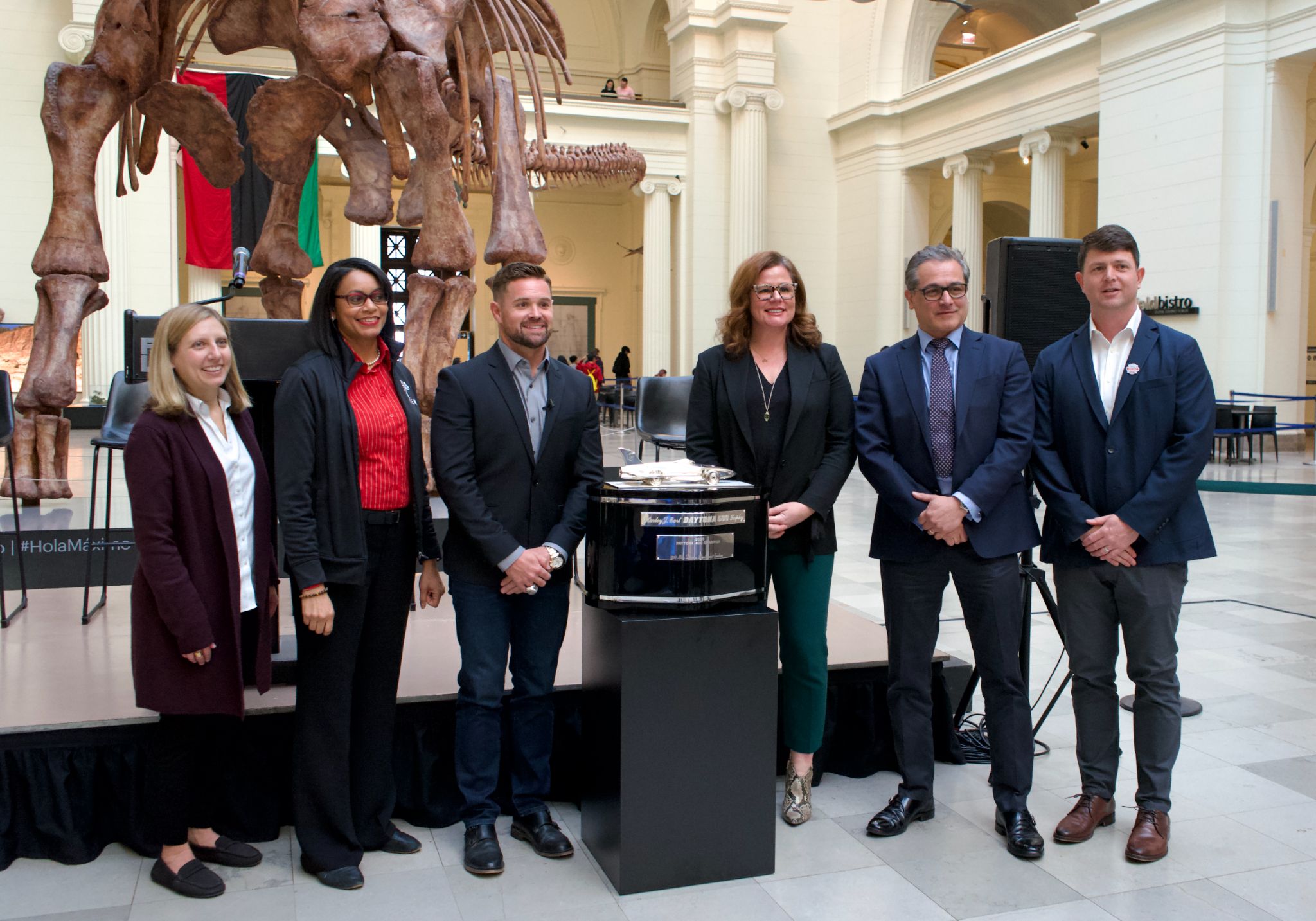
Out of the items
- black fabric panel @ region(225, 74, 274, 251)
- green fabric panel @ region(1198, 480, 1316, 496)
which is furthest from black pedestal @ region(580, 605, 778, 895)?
black fabric panel @ region(225, 74, 274, 251)

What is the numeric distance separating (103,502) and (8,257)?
15.7 m

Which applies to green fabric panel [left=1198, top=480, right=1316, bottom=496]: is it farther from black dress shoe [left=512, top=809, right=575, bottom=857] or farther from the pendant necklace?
black dress shoe [left=512, top=809, right=575, bottom=857]

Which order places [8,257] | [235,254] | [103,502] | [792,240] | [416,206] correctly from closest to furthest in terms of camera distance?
[235,254]
[416,206]
[103,502]
[8,257]
[792,240]

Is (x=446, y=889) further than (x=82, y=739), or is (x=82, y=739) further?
(x=82, y=739)

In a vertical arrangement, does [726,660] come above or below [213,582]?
below

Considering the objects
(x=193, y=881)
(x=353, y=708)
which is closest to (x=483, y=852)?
(x=353, y=708)

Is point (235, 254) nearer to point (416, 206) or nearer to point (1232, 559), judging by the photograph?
point (416, 206)

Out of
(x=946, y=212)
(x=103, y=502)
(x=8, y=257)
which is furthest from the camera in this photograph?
(x=946, y=212)

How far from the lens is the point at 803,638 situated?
3.58 m

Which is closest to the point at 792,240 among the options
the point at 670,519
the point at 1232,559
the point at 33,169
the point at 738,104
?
the point at 738,104

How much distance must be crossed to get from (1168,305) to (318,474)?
15914mm

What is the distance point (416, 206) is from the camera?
553 centimetres

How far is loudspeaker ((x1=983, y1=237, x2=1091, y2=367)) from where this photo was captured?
4574 millimetres

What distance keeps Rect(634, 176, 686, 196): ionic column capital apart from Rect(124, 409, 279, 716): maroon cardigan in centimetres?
2249
